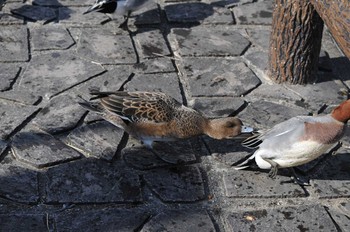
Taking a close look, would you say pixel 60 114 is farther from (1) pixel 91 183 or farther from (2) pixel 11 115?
(1) pixel 91 183

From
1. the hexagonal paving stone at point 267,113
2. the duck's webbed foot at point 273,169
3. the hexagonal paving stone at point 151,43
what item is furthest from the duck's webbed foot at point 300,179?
the hexagonal paving stone at point 151,43

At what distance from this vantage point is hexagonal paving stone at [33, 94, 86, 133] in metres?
5.21

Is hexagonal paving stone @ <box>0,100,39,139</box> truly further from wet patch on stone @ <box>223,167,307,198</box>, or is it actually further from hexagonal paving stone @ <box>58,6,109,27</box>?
wet patch on stone @ <box>223,167,307,198</box>

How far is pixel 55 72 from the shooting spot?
5957 mm

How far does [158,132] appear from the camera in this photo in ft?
15.9

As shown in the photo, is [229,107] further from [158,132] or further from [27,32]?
[27,32]

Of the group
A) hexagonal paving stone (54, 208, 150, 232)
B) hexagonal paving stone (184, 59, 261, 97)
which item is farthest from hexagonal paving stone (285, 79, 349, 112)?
hexagonal paving stone (54, 208, 150, 232)

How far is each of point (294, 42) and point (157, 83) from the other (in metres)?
1.31

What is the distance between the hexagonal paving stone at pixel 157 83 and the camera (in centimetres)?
576

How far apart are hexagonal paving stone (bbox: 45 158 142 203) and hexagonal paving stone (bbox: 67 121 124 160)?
0.11 metres

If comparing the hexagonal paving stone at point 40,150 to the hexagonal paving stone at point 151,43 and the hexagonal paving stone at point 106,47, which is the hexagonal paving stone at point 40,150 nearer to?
the hexagonal paving stone at point 106,47

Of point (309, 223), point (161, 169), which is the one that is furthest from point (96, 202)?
point (309, 223)

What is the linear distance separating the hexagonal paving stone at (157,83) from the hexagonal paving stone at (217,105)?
0.19 metres

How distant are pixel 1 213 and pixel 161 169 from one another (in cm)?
123
